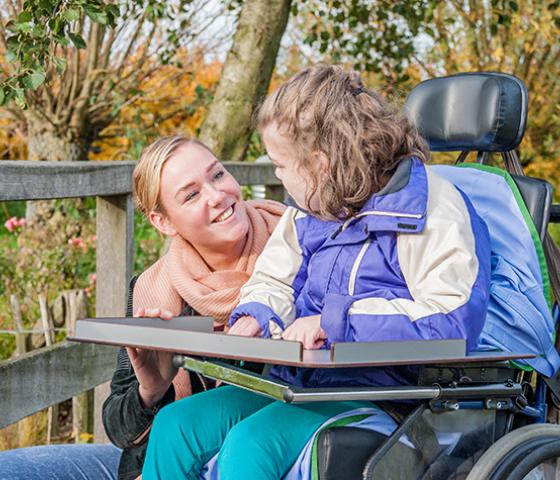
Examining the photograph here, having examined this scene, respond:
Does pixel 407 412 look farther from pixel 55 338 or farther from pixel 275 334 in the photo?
pixel 55 338

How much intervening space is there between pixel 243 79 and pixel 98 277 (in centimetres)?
167

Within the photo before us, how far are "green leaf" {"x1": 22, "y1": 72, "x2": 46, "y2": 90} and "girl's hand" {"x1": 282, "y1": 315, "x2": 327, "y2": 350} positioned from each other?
1155 mm

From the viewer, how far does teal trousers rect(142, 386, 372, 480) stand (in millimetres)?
1995

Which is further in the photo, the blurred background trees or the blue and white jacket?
the blurred background trees

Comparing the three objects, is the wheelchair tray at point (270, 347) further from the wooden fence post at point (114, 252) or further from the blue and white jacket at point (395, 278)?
the wooden fence post at point (114, 252)

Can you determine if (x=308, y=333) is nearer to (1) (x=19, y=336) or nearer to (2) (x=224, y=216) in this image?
(2) (x=224, y=216)

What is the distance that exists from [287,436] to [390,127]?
2.19 feet

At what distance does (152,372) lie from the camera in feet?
7.57

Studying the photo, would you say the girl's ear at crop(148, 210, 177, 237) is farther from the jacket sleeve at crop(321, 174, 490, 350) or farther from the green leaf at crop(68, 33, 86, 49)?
the green leaf at crop(68, 33, 86, 49)

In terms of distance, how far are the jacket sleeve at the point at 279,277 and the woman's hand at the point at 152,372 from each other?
177mm

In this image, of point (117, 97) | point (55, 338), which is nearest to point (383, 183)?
point (55, 338)

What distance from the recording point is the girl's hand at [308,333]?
2.07 metres

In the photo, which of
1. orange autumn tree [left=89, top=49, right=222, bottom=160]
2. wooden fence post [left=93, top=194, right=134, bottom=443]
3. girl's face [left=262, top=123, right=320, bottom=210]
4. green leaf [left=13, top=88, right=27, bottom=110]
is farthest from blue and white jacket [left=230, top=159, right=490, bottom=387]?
orange autumn tree [left=89, top=49, right=222, bottom=160]

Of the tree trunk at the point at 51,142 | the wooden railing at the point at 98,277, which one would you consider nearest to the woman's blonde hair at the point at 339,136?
the wooden railing at the point at 98,277
